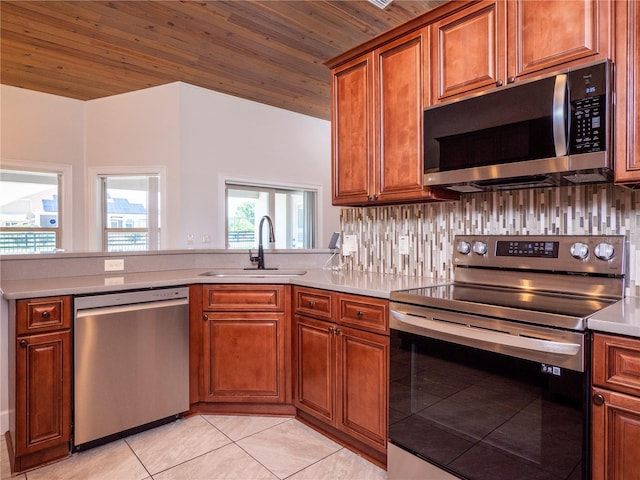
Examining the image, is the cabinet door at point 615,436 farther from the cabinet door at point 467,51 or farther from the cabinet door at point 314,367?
the cabinet door at point 467,51

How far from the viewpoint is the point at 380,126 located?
2219 millimetres

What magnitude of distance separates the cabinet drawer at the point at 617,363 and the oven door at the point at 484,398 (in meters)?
0.04

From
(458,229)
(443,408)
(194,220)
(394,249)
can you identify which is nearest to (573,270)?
(458,229)

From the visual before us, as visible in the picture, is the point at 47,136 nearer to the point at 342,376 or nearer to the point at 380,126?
the point at 380,126

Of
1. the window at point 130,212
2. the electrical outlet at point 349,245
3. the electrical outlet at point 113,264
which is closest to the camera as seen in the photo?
the electrical outlet at point 113,264

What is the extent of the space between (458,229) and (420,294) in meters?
0.64

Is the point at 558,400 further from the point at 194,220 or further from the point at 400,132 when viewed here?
the point at 194,220

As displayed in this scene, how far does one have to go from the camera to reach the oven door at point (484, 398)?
1247mm

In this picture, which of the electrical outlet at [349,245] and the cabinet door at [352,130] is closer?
the cabinet door at [352,130]

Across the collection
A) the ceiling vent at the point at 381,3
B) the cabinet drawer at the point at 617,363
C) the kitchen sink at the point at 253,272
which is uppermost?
the ceiling vent at the point at 381,3

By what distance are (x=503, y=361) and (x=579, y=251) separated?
656 mm

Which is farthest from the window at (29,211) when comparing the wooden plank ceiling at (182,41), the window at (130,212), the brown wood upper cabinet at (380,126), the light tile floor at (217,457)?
the brown wood upper cabinet at (380,126)

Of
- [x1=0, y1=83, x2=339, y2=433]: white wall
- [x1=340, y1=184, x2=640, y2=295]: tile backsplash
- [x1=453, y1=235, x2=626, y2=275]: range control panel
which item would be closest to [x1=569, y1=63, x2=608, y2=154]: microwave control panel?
[x1=340, y1=184, x2=640, y2=295]: tile backsplash

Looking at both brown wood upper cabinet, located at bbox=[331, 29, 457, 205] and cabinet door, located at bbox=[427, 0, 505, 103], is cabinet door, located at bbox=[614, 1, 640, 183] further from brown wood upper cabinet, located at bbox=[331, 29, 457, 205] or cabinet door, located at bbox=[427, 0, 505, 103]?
brown wood upper cabinet, located at bbox=[331, 29, 457, 205]
